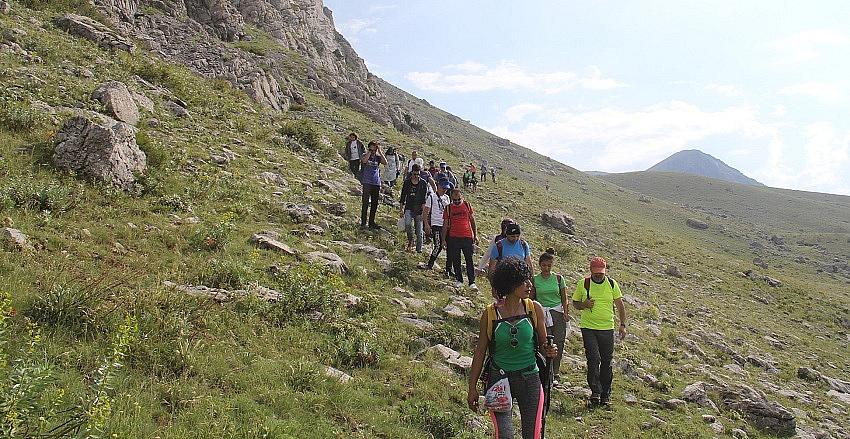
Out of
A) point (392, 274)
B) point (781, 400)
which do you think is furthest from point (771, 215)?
point (392, 274)

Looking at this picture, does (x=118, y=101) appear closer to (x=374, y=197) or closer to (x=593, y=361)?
(x=374, y=197)

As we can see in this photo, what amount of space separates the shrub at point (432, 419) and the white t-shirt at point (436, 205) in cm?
720

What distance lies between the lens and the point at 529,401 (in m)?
4.98

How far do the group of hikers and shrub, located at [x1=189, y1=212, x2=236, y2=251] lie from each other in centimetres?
473

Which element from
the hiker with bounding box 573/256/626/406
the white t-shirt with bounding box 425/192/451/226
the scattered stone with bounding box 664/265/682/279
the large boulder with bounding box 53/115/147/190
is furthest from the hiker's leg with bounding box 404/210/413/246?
the scattered stone with bounding box 664/265/682/279

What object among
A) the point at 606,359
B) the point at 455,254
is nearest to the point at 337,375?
the point at 606,359

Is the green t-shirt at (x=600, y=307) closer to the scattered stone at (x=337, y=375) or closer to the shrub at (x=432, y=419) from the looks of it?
the shrub at (x=432, y=419)

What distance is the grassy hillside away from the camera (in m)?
5.06

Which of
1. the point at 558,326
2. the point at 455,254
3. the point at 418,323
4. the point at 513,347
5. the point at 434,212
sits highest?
the point at 434,212

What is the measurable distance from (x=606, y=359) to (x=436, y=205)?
6177 mm

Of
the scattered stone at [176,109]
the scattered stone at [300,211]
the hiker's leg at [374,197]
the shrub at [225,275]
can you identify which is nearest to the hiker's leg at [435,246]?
the hiker's leg at [374,197]

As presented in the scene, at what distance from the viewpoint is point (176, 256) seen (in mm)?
8539

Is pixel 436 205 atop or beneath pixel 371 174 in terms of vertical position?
beneath

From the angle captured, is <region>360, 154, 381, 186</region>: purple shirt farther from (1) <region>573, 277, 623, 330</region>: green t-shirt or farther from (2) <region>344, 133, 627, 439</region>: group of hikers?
(1) <region>573, 277, 623, 330</region>: green t-shirt
